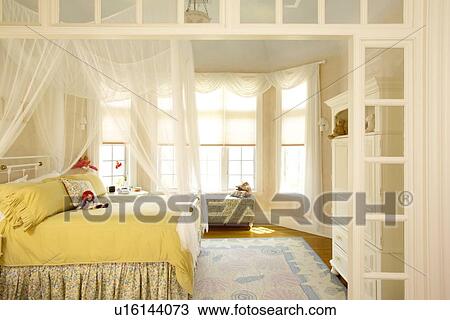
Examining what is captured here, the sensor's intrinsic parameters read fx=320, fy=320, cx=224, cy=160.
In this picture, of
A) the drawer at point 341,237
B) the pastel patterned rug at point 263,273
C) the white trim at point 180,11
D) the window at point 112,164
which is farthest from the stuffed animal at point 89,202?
the drawer at point 341,237

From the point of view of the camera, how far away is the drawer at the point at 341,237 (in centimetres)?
337

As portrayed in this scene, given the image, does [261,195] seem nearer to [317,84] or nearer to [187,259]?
[317,84]

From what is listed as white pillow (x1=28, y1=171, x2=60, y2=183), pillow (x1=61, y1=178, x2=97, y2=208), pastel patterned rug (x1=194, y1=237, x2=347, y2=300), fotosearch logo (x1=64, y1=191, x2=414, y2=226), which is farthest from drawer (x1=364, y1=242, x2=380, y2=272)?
white pillow (x1=28, y1=171, x2=60, y2=183)

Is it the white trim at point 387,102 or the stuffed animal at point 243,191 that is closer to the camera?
the white trim at point 387,102

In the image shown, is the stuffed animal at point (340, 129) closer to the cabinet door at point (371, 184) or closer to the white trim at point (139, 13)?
the cabinet door at point (371, 184)

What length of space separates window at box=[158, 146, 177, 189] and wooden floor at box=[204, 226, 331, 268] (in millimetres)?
2884

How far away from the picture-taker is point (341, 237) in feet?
11.6

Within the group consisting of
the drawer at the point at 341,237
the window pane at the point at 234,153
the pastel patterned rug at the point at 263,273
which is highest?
the window pane at the point at 234,153

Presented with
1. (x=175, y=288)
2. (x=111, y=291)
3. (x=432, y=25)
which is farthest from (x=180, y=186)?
(x=432, y=25)

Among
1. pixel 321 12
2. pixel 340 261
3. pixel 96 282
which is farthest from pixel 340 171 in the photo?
pixel 96 282

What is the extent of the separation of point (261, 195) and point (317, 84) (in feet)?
7.76

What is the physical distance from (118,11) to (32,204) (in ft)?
6.10

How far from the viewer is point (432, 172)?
6.23ft

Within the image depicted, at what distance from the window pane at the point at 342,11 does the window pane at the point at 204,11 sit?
681 mm
